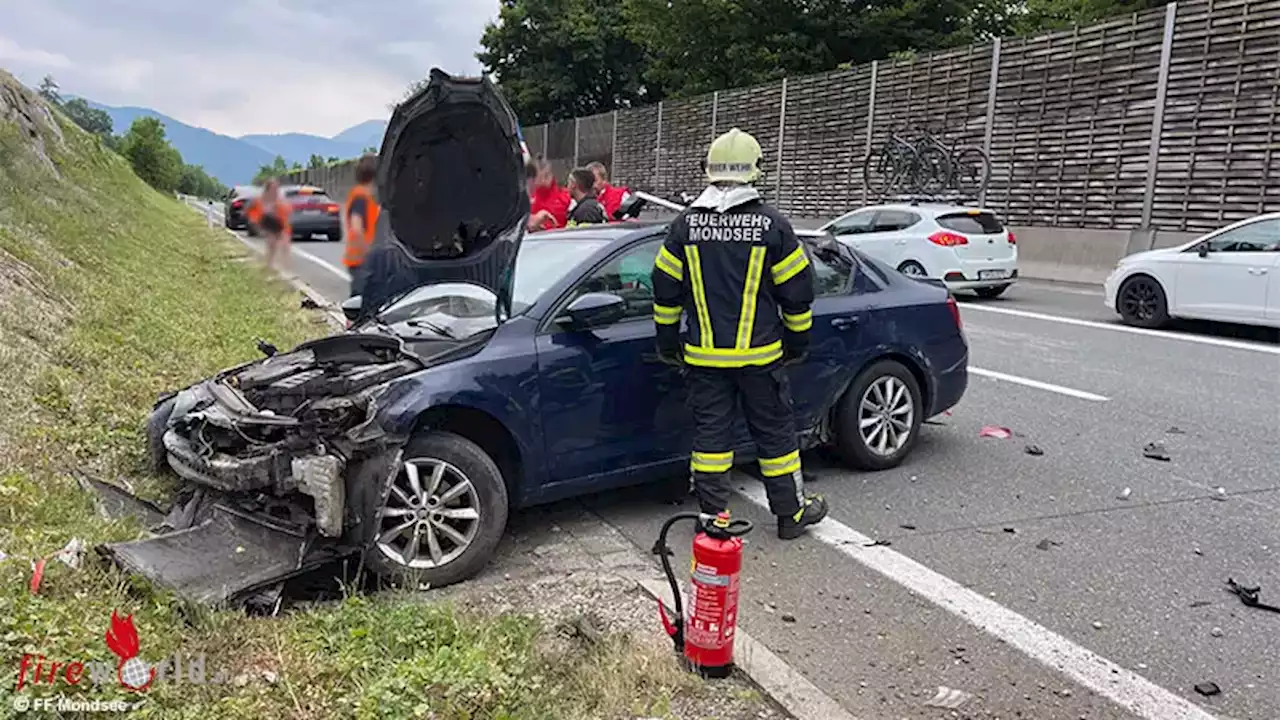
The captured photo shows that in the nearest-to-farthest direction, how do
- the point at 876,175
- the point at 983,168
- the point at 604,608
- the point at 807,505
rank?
the point at 604,608 < the point at 807,505 < the point at 983,168 < the point at 876,175

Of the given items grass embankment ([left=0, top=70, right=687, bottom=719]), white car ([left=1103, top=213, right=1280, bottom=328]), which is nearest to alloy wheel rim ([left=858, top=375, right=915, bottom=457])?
grass embankment ([left=0, top=70, right=687, bottom=719])

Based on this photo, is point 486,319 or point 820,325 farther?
point 820,325

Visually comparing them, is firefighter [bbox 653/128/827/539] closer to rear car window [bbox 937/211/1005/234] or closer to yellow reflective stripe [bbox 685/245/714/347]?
yellow reflective stripe [bbox 685/245/714/347]

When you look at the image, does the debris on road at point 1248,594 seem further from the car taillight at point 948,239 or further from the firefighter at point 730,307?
the car taillight at point 948,239

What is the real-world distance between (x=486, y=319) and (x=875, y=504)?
229 centimetres

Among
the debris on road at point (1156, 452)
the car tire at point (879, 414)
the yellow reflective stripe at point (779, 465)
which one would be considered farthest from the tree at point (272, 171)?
the debris on road at point (1156, 452)

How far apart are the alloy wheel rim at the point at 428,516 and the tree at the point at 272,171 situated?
1330 millimetres

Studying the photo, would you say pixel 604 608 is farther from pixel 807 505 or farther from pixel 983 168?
pixel 983 168

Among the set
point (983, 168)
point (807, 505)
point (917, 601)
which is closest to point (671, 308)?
point (807, 505)

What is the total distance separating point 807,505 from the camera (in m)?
4.73

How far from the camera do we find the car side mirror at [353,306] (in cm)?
473

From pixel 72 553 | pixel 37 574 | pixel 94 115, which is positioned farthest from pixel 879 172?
pixel 37 574

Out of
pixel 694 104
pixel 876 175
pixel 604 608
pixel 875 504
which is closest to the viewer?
pixel 604 608

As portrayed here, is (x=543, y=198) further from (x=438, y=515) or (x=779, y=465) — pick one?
(x=438, y=515)
